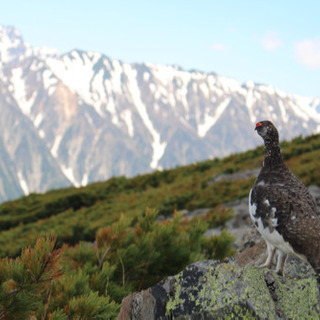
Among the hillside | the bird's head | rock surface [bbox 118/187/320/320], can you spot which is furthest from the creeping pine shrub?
the bird's head

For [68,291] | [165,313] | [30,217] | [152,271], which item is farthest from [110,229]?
[30,217]

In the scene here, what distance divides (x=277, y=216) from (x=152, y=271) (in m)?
2.35

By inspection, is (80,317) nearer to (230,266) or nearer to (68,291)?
(68,291)

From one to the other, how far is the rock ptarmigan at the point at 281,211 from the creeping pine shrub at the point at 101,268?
5.32ft

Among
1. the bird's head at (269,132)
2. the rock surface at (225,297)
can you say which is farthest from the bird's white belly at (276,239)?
the bird's head at (269,132)

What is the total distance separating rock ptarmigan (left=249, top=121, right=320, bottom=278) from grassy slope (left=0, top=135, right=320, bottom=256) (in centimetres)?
1064

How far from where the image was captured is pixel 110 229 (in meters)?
5.15

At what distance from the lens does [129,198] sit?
24141mm

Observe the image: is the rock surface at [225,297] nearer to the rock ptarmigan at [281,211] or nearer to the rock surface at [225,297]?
the rock surface at [225,297]

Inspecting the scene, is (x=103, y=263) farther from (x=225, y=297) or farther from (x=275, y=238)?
(x=275, y=238)

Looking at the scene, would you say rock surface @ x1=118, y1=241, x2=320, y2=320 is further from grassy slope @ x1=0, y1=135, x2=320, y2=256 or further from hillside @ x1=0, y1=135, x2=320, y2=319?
grassy slope @ x1=0, y1=135, x2=320, y2=256

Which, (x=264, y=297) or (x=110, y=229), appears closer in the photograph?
Answer: (x=264, y=297)

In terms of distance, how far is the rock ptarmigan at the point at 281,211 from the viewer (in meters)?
3.18

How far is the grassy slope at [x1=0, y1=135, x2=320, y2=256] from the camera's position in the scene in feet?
53.4
